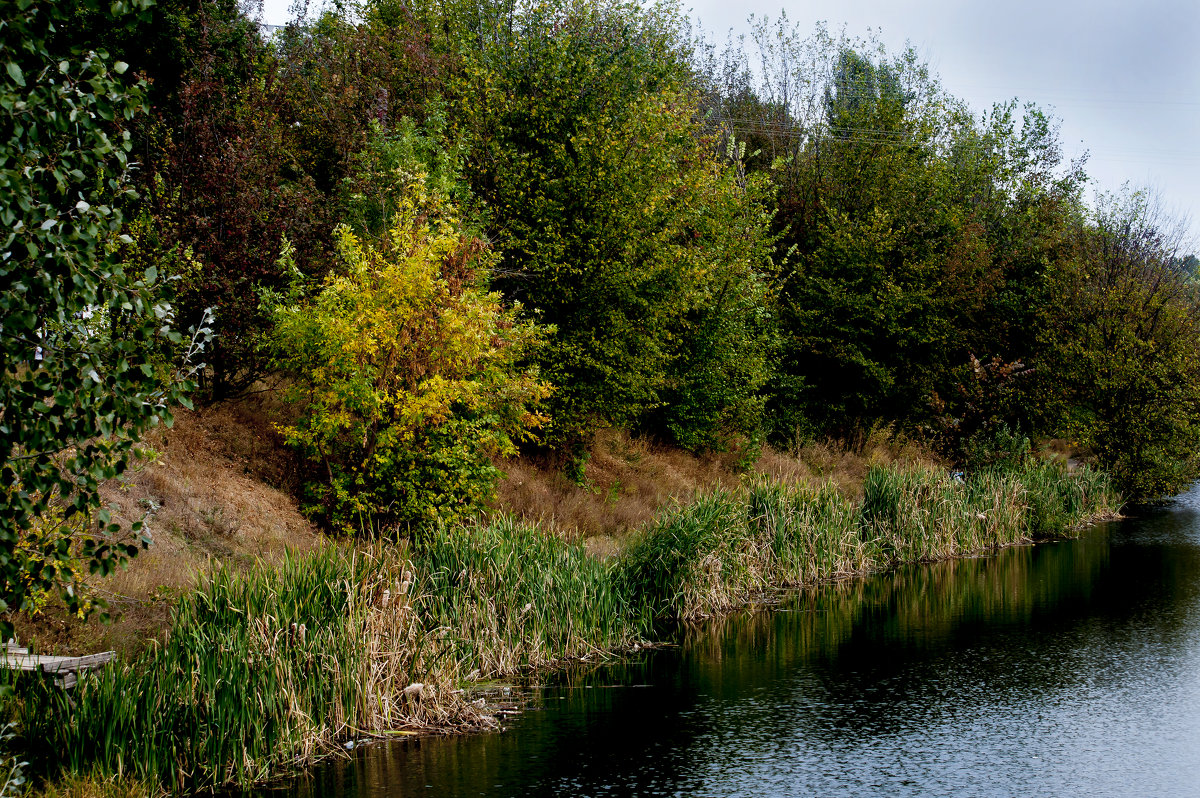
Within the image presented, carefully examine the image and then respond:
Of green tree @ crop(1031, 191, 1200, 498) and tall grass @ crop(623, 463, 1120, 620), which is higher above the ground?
green tree @ crop(1031, 191, 1200, 498)

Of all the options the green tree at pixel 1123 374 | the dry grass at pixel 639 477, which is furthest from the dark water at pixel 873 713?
the green tree at pixel 1123 374

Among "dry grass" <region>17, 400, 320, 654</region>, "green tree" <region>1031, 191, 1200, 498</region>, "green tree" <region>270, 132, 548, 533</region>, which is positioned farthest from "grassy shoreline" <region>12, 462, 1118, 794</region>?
"green tree" <region>1031, 191, 1200, 498</region>

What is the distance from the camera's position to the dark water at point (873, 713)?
34.1 ft

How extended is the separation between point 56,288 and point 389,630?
754cm

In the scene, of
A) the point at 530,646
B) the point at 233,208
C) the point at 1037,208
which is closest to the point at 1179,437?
the point at 1037,208

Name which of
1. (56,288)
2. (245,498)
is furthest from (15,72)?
(245,498)

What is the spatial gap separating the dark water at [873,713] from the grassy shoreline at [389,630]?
656mm

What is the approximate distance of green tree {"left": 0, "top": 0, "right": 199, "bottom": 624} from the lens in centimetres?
477

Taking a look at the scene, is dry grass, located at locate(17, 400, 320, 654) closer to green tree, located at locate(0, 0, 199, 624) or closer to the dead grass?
the dead grass

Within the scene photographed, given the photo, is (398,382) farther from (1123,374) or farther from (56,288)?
(1123,374)

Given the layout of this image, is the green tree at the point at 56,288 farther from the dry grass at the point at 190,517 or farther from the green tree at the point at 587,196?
the green tree at the point at 587,196

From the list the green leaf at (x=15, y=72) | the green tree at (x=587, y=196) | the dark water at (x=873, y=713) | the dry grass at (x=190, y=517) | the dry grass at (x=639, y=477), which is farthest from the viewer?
the green tree at (x=587, y=196)

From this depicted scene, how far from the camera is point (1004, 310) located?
112ft

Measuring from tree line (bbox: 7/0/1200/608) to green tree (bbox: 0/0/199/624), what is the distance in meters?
0.02
